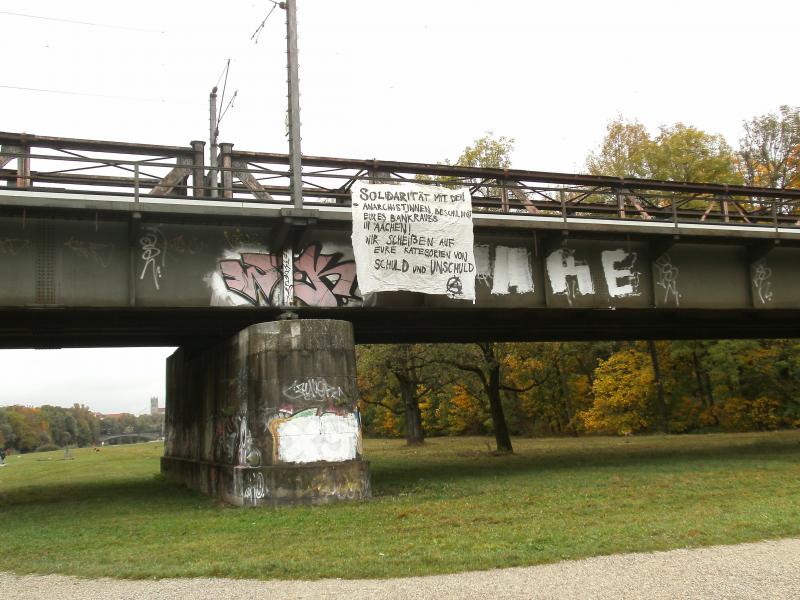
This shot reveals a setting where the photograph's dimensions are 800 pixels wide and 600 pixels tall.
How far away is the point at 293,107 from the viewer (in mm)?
17312

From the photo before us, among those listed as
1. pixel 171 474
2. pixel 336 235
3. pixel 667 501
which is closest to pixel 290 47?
pixel 336 235

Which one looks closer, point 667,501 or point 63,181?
point 667,501

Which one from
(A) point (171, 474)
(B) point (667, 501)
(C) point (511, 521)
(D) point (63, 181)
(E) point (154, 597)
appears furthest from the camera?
(A) point (171, 474)

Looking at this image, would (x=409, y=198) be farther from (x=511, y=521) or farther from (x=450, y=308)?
(x=511, y=521)

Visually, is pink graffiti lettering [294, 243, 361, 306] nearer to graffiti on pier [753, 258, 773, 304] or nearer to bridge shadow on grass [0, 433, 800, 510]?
bridge shadow on grass [0, 433, 800, 510]

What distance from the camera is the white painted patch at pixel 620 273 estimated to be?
811 inches

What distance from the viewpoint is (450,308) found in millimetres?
18906

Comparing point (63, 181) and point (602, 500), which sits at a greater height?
point (63, 181)

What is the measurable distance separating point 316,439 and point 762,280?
14.6 meters

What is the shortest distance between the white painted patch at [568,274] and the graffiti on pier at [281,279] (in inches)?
219

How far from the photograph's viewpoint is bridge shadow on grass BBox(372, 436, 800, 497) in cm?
1991

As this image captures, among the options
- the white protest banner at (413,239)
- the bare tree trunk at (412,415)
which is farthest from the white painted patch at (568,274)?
the bare tree trunk at (412,415)

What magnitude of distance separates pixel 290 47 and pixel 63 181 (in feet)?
19.9

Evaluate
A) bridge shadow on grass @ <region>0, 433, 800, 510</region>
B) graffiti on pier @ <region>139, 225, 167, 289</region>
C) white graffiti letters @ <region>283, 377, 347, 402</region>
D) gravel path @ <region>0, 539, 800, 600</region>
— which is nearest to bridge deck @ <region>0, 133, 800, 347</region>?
graffiti on pier @ <region>139, 225, 167, 289</region>
